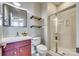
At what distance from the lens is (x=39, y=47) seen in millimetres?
1488

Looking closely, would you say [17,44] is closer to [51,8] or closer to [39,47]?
[39,47]

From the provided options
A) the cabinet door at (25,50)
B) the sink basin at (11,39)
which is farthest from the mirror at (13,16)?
the cabinet door at (25,50)

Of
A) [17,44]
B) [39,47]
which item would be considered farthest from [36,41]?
[17,44]

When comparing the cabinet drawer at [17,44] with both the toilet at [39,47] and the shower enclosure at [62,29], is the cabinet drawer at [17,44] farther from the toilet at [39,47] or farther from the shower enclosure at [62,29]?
the shower enclosure at [62,29]

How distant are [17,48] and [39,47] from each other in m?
0.29

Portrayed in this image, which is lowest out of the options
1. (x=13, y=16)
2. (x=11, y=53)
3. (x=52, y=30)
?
(x=11, y=53)

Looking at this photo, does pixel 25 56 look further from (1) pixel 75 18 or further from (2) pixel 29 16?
(1) pixel 75 18

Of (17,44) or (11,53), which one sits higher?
(17,44)

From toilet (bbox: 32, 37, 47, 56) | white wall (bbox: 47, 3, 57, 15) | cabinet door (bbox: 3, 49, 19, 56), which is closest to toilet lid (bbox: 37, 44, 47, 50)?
toilet (bbox: 32, 37, 47, 56)

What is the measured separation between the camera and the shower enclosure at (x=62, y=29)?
4.88 feet

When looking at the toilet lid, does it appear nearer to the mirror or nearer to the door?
the door

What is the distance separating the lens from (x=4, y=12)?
4.53 feet

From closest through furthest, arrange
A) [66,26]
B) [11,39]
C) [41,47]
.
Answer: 1. [11,39]
2. [41,47]
3. [66,26]

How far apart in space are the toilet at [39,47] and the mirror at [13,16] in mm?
259
